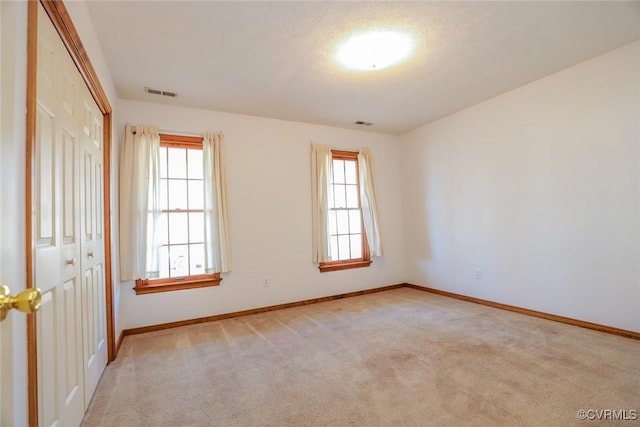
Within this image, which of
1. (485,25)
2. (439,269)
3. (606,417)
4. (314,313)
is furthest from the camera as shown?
(439,269)

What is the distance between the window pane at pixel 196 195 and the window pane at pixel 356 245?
95.6 inches

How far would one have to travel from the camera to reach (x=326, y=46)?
2619 mm

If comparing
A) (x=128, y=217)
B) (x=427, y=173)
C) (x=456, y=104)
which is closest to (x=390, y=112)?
(x=456, y=104)

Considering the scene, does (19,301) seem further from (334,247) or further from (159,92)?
(334,247)

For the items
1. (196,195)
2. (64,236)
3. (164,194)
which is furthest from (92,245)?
(196,195)

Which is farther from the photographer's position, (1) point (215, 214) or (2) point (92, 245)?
(1) point (215, 214)

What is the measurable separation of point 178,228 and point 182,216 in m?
0.16

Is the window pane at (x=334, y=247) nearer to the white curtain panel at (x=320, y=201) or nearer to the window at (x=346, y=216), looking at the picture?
the window at (x=346, y=216)

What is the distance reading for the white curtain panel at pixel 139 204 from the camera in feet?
11.0

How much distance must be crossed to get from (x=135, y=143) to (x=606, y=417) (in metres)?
4.61

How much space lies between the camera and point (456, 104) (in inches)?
160

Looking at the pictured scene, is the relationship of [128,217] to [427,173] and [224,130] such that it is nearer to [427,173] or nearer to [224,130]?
[224,130]

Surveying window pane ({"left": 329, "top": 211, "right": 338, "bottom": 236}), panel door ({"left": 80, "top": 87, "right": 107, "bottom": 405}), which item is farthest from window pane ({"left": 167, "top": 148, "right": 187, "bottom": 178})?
window pane ({"left": 329, "top": 211, "right": 338, "bottom": 236})

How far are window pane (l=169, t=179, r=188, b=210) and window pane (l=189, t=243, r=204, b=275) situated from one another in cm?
52
